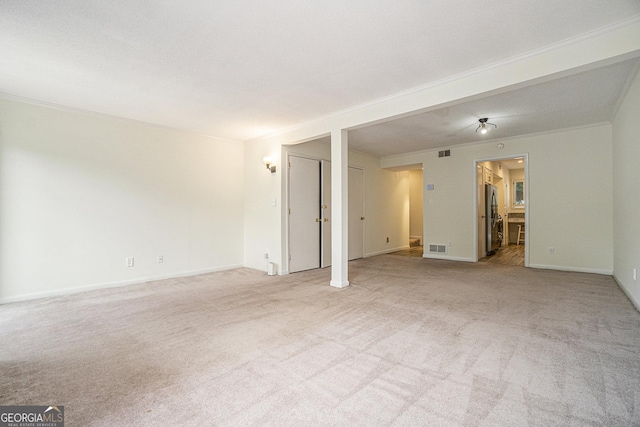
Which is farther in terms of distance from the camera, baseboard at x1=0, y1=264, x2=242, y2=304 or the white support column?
the white support column

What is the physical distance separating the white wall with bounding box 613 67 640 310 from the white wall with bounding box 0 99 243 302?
5858mm

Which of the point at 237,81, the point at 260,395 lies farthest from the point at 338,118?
the point at 260,395

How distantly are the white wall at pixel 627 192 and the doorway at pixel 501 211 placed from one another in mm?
1454

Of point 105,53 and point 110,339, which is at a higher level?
point 105,53

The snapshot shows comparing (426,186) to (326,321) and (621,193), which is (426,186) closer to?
(621,193)

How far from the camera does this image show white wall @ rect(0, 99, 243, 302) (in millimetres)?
3605

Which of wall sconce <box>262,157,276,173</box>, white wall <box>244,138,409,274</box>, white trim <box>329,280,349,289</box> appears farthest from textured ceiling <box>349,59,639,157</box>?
white trim <box>329,280,349,289</box>

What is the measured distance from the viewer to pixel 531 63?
105 inches

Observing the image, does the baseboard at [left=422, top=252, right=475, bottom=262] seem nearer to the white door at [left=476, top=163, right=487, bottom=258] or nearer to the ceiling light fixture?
the white door at [left=476, top=163, right=487, bottom=258]

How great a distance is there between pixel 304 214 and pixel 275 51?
3321mm

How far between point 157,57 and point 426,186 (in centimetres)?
609

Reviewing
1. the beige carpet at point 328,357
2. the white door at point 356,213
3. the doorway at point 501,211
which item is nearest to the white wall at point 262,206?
the beige carpet at point 328,357

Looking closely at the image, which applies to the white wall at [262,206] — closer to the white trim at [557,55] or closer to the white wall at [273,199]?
the white wall at [273,199]

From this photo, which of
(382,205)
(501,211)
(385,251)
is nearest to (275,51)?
(382,205)
